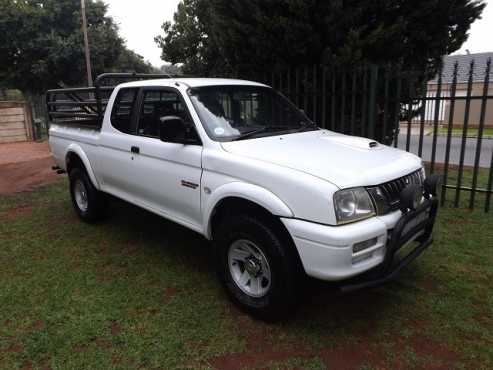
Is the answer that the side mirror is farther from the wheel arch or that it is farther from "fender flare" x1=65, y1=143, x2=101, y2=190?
"fender flare" x1=65, y1=143, x2=101, y2=190

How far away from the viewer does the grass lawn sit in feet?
9.23

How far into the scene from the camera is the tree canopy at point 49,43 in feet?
89.8

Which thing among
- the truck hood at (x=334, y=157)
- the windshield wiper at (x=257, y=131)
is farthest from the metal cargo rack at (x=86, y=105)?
the truck hood at (x=334, y=157)

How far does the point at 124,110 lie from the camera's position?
461cm

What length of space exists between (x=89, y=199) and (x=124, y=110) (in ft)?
4.61

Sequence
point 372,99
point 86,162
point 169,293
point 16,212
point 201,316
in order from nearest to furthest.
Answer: point 201,316
point 169,293
point 86,162
point 372,99
point 16,212

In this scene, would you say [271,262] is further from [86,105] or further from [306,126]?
[86,105]

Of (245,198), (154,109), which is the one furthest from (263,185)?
(154,109)

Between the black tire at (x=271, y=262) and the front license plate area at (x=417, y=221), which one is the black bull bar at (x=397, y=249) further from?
the black tire at (x=271, y=262)

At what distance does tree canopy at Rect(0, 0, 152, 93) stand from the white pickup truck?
2720 cm

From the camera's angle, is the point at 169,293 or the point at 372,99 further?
the point at 372,99

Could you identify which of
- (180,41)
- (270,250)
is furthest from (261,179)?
(180,41)

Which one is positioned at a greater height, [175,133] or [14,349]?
[175,133]

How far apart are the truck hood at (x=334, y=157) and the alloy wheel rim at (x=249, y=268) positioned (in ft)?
2.34
